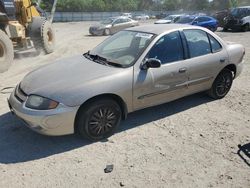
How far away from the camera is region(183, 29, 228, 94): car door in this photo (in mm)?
5250

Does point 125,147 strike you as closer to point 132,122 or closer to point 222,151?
point 132,122

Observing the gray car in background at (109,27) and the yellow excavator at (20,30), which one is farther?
the gray car in background at (109,27)

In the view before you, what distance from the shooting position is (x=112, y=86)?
13.9 ft

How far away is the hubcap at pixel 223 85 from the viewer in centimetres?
594

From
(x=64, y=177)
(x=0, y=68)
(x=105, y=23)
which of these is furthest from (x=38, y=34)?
(x=105, y=23)

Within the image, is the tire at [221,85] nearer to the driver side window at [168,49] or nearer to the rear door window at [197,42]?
the rear door window at [197,42]

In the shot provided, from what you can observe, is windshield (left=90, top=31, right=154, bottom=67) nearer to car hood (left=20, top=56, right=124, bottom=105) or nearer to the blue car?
car hood (left=20, top=56, right=124, bottom=105)

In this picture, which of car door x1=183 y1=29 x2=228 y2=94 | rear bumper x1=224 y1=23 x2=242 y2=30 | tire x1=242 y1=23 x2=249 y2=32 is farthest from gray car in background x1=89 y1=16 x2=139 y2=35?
car door x1=183 y1=29 x2=228 y2=94

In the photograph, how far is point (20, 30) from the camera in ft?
34.0

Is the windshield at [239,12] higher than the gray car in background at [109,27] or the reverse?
higher

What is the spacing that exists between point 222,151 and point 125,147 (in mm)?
1362

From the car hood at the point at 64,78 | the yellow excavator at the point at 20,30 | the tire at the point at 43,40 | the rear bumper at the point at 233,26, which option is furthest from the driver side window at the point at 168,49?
the rear bumper at the point at 233,26

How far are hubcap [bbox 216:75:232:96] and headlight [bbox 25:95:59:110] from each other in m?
3.45

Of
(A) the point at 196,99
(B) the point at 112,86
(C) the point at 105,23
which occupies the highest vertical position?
(B) the point at 112,86
